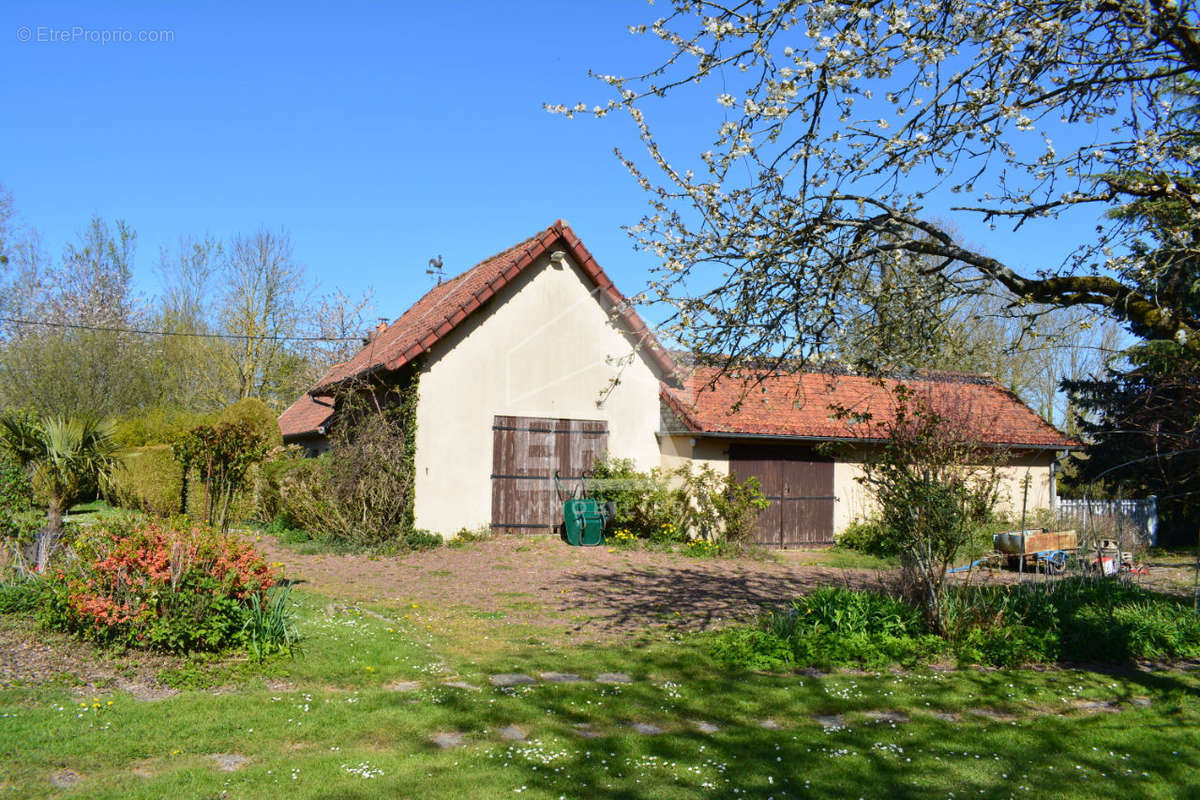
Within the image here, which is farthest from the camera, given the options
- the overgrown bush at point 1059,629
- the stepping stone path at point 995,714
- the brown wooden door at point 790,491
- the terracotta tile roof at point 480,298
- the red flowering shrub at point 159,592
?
the brown wooden door at point 790,491

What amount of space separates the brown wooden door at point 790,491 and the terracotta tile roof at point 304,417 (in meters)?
10.6

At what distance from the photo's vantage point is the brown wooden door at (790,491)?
18250mm

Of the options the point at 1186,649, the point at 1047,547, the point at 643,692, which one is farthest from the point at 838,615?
the point at 1047,547

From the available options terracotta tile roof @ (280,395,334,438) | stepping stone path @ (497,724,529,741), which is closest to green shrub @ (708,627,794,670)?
stepping stone path @ (497,724,529,741)

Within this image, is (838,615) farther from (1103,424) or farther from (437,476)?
(1103,424)

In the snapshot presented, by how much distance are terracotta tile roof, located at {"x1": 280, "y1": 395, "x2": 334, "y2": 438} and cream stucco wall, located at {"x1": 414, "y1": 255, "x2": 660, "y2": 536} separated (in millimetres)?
6174

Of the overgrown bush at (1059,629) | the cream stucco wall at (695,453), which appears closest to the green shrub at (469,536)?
the cream stucco wall at (695,453)

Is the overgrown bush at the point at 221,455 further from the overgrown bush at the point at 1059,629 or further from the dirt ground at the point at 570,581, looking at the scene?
the overgrown bush at the point at 1059,629

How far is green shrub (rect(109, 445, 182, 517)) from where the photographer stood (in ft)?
63.9

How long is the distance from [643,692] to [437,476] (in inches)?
389

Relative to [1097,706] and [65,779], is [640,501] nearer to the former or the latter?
[1097,706]

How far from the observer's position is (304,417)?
24.7 m

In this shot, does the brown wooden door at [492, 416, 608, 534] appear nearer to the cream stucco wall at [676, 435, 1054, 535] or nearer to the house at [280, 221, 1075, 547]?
the house at [280, 221, 1075, 547]

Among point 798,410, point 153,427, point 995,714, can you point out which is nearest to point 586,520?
point 798,410
